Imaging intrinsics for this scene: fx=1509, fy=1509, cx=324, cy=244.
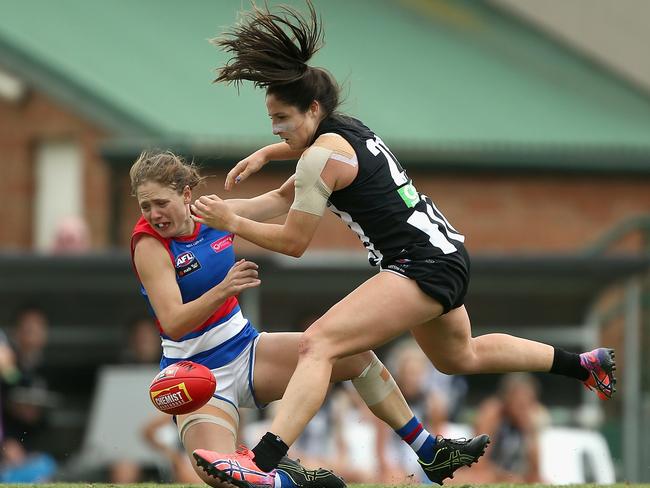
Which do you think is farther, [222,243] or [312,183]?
[222,243]

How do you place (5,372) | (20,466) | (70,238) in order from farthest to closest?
(70,238) < (5,372) < (20,466)

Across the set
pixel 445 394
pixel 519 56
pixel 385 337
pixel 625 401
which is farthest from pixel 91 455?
pixel 519 56

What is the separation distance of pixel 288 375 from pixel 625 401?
248 inches

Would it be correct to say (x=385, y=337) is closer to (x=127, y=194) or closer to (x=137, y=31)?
(x=127, y=194)

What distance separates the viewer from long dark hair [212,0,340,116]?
6.38m

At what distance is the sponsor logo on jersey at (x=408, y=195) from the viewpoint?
639 cm

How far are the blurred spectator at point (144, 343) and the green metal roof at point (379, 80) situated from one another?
100 inches

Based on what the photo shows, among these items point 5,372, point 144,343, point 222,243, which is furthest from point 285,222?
point 144,343

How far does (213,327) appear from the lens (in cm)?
663

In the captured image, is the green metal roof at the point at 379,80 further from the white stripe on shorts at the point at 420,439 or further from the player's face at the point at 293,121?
the player's face at the point at 293,121

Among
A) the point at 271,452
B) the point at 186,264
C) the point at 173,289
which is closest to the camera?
the point at 271,452

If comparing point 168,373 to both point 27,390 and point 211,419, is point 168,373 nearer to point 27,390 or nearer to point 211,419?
point 211,419

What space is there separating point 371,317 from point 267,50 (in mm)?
1231

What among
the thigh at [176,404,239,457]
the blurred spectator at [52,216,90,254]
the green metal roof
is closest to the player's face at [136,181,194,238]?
the thigh at [176,404,239,457]
